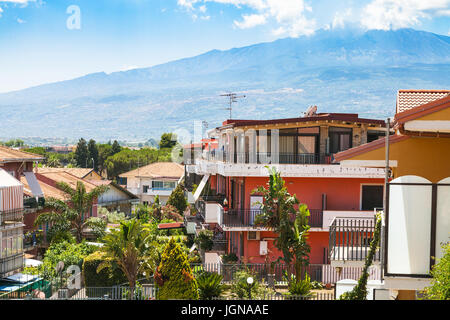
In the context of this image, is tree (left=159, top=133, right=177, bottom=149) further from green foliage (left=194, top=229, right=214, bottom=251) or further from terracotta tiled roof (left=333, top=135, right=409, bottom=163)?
terracotta tiled roof (left=333, top=135, right=409, bottom=163)

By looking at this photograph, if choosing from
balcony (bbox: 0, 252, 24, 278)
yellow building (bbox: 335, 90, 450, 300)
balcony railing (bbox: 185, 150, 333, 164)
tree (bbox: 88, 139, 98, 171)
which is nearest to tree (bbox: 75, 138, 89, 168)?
tree (bbox: 88, 139, 98, 171)

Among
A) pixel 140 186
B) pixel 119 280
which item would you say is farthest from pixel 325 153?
pixel 140 186

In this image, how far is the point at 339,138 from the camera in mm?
28891

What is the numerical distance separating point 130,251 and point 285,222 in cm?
710

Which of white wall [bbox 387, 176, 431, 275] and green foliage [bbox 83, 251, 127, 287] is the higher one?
white wall [bbox 387, 176, 431, 275]

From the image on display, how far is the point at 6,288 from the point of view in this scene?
27.2 metres

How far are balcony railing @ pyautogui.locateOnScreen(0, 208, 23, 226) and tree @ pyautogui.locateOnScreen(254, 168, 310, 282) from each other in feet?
44.4

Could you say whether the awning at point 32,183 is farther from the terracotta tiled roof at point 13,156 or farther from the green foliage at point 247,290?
the green foliage at point 247,290

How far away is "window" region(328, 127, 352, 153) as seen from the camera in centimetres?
2881

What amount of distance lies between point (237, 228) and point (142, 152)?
8942cm

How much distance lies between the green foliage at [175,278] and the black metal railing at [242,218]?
6.43 meters

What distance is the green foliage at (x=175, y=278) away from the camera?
21.0m
